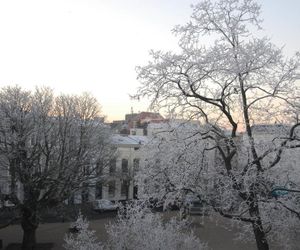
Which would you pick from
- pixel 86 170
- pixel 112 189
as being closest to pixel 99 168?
pixel 86 170

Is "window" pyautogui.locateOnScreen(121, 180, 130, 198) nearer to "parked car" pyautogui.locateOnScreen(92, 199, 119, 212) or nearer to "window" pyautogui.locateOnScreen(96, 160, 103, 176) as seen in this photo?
"parked car" pyautogui.locateOnScreen(92, 199, 119, 212)

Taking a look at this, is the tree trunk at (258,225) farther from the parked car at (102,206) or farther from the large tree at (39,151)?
the parked car at (102,206)

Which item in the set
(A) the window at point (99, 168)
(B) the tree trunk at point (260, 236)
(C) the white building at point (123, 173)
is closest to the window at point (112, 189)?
(C) the white building at point (123, 173)

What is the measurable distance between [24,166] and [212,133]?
17302 mm

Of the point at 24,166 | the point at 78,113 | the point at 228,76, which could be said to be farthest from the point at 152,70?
the point at 78,113

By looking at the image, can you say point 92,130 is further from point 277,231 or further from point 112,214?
point 277,231

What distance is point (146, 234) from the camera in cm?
1814

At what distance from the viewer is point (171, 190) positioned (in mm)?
14805

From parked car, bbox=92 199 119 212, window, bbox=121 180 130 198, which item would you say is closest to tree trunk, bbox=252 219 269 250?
parked car, bbox=92 199 119 212

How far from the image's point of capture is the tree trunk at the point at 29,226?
94.6ft

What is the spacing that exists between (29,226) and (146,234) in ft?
43.5

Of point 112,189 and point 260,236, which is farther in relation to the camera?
point 112,189

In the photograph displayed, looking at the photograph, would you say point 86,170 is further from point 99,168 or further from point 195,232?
point 195,232

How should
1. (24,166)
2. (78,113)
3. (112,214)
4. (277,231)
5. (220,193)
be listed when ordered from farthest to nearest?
1. (112,214)
2. (78,113)
3. (24,166)
4. (277,231)
5. (220,193)
